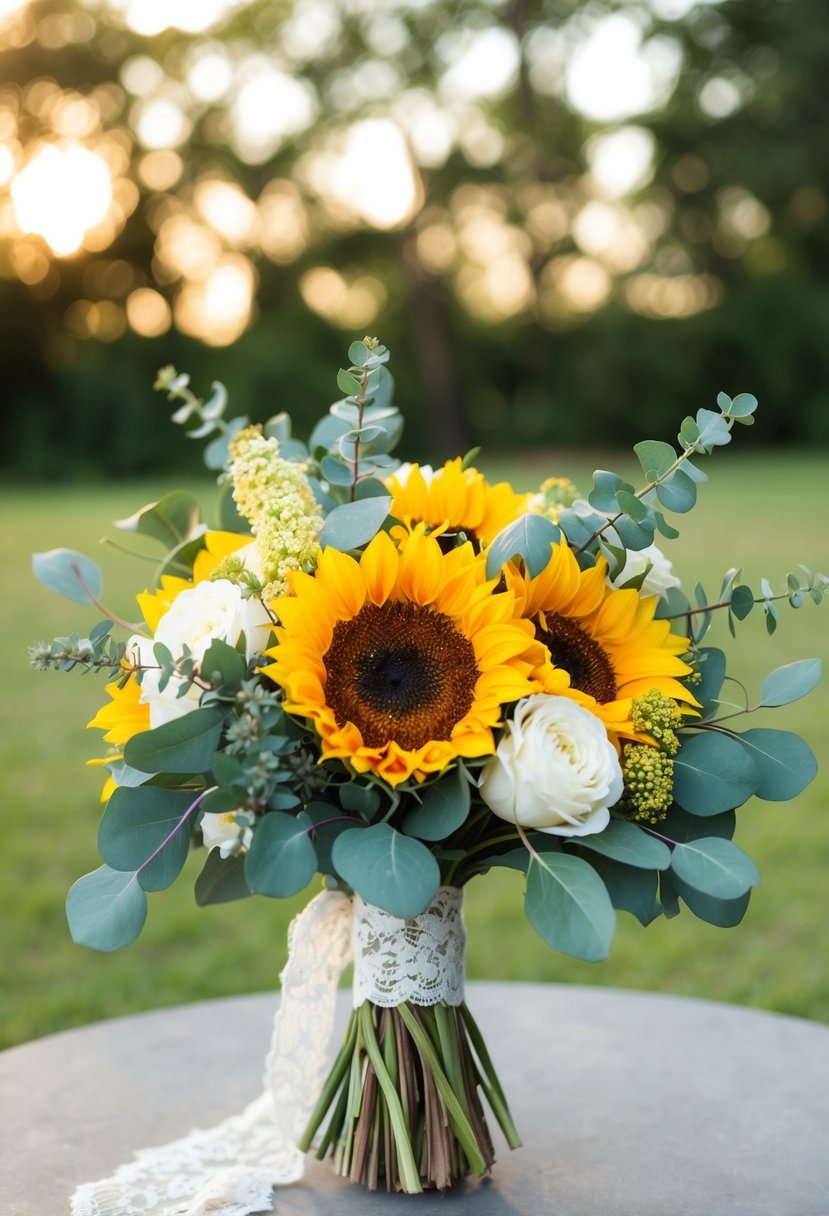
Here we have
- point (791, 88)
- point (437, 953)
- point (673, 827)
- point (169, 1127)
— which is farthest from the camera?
point (791, 88)

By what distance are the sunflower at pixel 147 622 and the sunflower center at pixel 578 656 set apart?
29 cm

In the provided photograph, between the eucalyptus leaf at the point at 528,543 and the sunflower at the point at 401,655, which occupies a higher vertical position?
the eucalyptus leaf at the point at 528,543

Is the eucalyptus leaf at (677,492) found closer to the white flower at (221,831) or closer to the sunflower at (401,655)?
the sunflower at (401,655)

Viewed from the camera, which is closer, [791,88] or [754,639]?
[754,639]

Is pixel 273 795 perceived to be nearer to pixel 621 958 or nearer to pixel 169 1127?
pixel 169 1127

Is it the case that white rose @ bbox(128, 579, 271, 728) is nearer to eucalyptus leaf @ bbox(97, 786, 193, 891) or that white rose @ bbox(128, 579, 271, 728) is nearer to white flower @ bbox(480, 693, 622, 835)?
eucalyptus leaf @ bbox(97, 786, 193, 891)

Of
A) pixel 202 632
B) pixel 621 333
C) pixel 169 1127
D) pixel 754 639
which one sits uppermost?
pixel 621 333

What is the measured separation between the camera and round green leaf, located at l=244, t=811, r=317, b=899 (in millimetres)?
937

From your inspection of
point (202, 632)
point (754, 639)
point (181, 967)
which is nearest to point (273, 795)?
point (202, 632)

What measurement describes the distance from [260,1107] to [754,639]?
20.4 ft

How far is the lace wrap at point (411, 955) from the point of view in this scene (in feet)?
3.87

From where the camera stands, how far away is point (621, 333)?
1902 cm

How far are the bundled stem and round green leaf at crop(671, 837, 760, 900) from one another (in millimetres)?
304

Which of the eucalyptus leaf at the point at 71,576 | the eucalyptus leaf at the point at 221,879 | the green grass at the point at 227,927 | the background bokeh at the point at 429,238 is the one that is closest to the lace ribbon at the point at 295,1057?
the eucalyptus leaf at the point at 221,879
